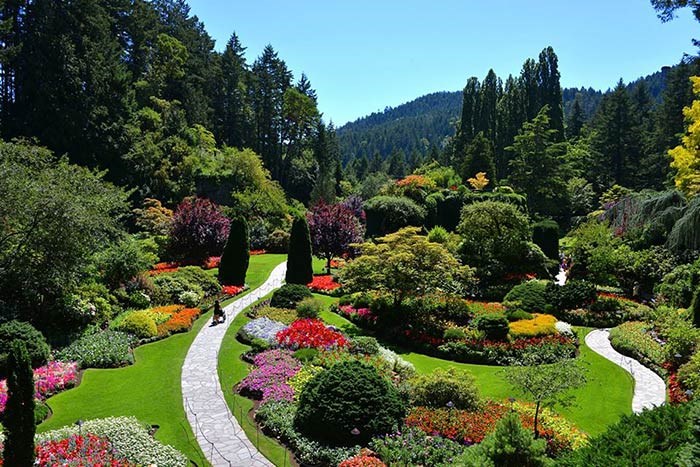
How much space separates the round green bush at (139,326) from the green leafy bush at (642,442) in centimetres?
1522

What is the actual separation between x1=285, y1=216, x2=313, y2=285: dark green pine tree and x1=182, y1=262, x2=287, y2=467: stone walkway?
787 cm

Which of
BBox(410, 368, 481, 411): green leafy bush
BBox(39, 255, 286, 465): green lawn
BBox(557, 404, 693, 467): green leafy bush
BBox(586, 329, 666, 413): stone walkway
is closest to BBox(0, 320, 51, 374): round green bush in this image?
BBox(39, 255, 286, 465): green lawn

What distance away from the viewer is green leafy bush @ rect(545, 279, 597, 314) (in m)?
22.1

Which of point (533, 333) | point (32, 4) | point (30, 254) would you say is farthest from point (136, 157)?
point (533, 333)

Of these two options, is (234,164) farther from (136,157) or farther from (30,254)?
(30,254)

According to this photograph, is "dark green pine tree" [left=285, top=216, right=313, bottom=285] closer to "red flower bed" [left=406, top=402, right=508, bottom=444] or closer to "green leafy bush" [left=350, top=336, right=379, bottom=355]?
"green leafy bush" [left=350, top=336, right=379, bottom=355]

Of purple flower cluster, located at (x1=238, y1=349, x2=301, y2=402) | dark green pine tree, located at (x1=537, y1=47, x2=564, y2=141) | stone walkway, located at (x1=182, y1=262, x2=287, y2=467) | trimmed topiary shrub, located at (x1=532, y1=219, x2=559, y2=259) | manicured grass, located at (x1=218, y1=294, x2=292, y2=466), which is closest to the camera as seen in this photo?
stone walkway, located at (x1=182, y1=262, x2=287, y2=467)

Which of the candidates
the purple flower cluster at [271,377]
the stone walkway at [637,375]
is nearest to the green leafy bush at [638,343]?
the stone walkway at [637,375]

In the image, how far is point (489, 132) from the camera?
65250mm

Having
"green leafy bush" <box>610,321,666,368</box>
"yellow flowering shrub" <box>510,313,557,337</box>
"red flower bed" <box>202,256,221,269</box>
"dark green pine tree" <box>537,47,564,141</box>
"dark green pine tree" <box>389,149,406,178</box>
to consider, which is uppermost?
"dark green pine tree" <box>537,47,564,141</box>

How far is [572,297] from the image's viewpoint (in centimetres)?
2206

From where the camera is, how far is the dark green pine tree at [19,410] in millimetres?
8227

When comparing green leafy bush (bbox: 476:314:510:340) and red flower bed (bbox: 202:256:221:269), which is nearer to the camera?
green leafy bush (bbox: 476:314:510:340)

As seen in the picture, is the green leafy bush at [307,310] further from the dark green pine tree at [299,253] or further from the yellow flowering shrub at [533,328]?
the yellow flowering shrub at [533,328]
